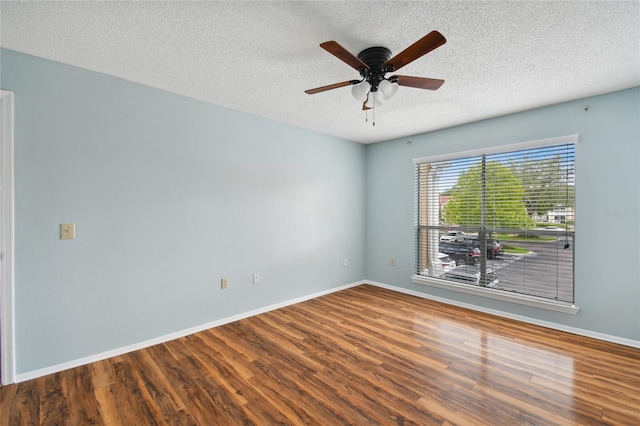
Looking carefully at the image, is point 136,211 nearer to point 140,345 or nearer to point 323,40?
point 140,345

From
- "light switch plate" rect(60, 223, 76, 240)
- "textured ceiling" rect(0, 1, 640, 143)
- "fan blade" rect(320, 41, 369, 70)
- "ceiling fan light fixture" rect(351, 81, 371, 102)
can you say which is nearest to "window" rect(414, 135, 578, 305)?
"textured ceiling" rect(0, 1, 640, 143)

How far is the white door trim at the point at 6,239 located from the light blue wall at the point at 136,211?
0.05m

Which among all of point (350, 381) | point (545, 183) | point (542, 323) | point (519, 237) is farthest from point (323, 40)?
point (542, 323)

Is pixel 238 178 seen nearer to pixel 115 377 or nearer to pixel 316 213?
pixel 316 213

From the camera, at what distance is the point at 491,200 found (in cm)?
370

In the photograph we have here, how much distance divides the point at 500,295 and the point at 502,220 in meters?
A: 0.93

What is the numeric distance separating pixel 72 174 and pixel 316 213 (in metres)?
2.81

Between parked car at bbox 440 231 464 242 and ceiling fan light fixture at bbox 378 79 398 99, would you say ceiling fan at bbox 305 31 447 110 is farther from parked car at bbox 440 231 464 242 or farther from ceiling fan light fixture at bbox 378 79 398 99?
parked car at bbox 440 231 464 242

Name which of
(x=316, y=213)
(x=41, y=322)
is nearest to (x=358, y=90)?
(x=316, y=213)

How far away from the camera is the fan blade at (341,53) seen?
5.35 feet

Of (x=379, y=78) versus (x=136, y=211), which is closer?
(x=379, y=78)

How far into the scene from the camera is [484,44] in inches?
79.8

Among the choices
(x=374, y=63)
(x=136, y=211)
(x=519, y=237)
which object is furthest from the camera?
(x=519, y=237)

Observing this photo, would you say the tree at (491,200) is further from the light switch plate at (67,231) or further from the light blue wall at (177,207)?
the light switch plate at (67,231)
